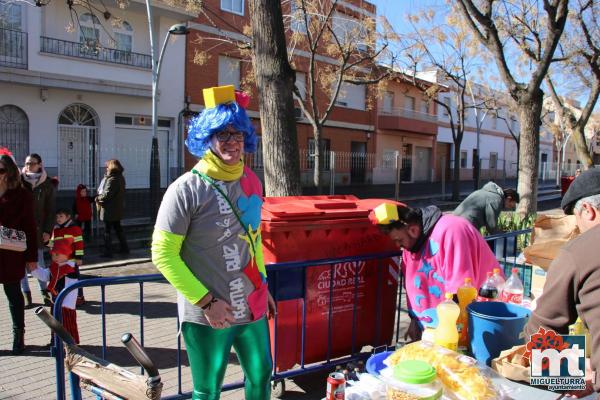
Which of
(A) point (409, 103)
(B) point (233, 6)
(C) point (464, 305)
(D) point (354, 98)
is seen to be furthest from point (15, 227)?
(A) point (409, 103)

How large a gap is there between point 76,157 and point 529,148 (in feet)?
44.2

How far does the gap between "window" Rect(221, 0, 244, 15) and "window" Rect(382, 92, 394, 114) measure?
467 inches

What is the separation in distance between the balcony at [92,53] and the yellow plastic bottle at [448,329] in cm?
1578

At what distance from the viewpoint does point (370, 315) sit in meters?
3.96

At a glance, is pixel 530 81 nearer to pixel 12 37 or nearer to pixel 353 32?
pixel 353 32

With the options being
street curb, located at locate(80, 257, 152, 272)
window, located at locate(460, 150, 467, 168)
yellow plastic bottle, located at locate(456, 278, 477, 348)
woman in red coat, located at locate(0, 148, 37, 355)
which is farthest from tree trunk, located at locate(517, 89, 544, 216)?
window, located at locate(460, 150, 467, 168)

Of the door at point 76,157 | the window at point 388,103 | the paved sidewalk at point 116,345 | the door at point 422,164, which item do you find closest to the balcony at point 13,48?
the door at point 76,157

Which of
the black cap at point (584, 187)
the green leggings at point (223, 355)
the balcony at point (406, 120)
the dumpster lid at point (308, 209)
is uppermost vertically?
the balcony at point (406, 120)

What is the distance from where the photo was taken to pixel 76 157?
16172 mm

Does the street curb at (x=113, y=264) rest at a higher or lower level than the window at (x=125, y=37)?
lower

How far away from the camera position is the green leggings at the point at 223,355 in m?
2.35

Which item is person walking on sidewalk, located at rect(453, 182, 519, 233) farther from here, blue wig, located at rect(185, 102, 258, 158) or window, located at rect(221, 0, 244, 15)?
window, located at rect(221, 0, 244, 15)

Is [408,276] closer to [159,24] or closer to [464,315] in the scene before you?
[464,315]

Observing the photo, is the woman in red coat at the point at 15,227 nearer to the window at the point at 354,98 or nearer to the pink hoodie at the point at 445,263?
the pink hoodie at the point at 445,263
